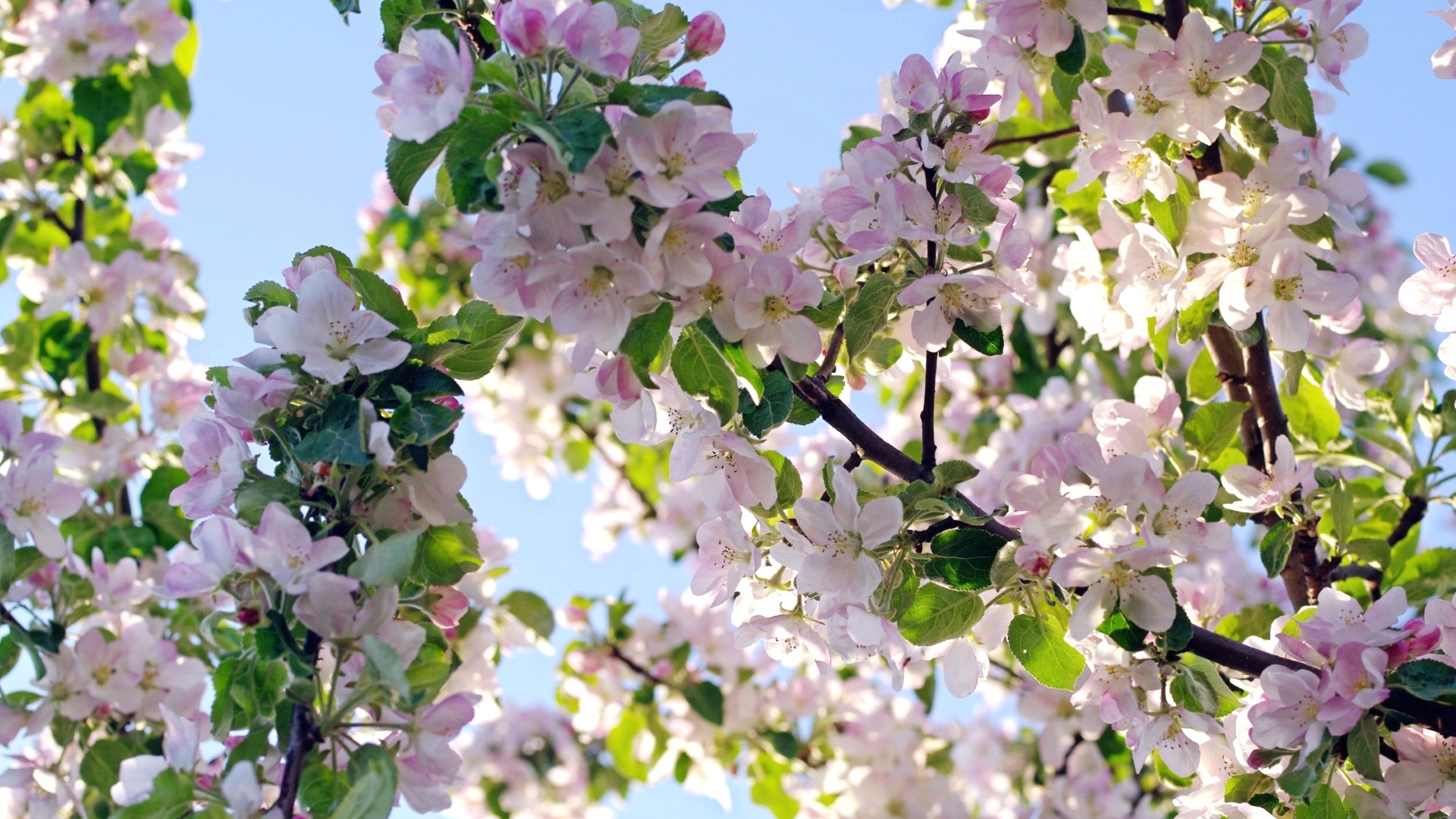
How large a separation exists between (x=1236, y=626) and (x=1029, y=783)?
153cm

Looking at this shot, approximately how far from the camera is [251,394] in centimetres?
109

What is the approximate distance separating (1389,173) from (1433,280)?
2749 millimetres

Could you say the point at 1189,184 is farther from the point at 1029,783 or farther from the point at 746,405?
the point at 1029,783

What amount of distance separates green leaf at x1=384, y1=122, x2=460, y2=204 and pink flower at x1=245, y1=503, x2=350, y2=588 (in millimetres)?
307

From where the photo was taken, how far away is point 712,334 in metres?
1.11

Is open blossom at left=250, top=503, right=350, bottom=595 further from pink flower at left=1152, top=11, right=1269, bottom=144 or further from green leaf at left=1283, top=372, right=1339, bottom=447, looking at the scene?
green leaf at left=1283, top=372, right=1339, bottom=447

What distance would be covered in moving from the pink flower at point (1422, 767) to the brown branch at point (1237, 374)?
21.4 inches

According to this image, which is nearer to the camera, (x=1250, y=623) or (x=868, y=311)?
(x=868, y=311)

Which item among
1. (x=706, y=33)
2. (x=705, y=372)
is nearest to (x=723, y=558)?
(x=705, y=372)

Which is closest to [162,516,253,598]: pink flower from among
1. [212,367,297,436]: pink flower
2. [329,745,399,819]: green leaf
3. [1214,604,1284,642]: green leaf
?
[212,367,297,436]: pink flower

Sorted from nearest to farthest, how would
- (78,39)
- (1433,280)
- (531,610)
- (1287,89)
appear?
1. (1433,280)
2. (1287,89)
3. (531,610)
4. (78,39)

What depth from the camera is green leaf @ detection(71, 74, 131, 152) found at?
102 inches

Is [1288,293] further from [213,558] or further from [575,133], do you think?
[213,558]

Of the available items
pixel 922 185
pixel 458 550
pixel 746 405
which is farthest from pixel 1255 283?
pixel 458 550
